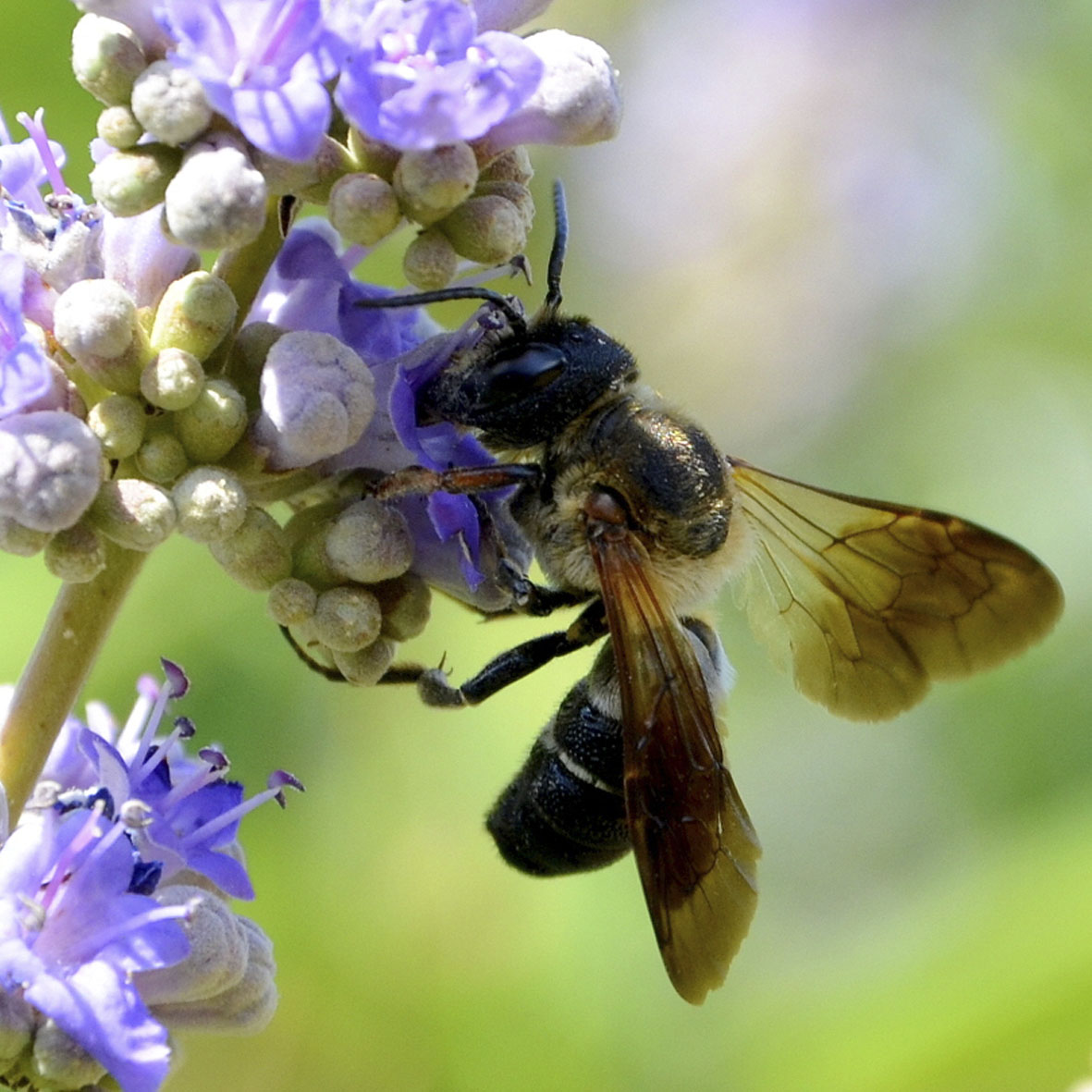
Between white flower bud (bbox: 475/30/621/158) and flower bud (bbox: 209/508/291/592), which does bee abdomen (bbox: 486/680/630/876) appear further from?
white flower bud (bbox: 475/30/621/158)

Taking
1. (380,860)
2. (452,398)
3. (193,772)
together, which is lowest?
(380,860)

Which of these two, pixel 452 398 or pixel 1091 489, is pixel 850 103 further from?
pixel 452 398

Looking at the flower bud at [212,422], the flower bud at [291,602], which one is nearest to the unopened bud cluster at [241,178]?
the flower bud at [212,422]

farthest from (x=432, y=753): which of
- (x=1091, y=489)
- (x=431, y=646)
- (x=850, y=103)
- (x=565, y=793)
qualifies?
(x=850, y=103)

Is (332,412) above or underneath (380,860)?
above

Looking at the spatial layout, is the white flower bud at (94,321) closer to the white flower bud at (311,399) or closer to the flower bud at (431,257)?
the white flower bud at (311,399)

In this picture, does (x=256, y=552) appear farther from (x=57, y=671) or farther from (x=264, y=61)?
(x=264, y=61)

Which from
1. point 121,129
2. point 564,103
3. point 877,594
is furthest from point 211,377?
point 877,594
